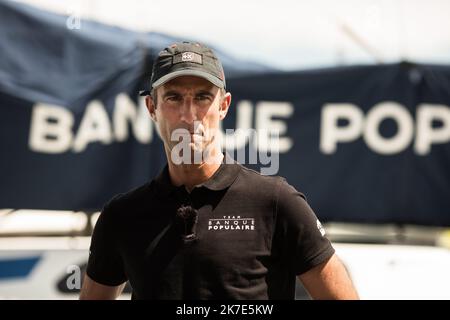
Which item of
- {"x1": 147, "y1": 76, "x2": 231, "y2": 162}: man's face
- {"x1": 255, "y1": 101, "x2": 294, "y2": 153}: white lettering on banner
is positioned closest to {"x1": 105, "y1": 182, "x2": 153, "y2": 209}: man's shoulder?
{"x1": 147, "y1": 76, "x2": 231, "y2": 162}: man's face

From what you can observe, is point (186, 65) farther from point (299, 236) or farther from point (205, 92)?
point (299, 236)

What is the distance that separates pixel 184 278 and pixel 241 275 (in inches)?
7.2

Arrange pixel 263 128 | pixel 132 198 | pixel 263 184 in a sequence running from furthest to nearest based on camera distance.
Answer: pixel 263 128 → pixel 132 198 → pixel 263 184

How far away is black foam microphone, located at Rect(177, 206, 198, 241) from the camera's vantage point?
1.96 m

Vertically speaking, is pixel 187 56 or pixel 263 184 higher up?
pixel 187 56

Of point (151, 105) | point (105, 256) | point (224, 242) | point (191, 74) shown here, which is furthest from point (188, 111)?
point (105, 256)

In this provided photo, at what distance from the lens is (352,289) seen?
2.01m

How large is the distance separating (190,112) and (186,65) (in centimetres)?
16

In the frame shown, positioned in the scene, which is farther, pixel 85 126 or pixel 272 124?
pixel 272 124

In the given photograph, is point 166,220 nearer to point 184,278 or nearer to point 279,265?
point 184,278

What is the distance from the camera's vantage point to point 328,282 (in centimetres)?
198

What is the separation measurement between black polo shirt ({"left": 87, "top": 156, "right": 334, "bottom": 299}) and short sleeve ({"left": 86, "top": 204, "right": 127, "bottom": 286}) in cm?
4

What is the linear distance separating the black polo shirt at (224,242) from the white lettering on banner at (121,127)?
9.40 feet

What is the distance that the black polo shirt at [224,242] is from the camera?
1.92m
